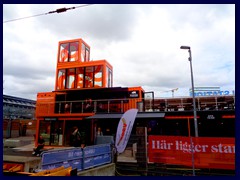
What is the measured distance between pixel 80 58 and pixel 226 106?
14.2 metres

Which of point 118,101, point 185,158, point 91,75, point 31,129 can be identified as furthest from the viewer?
point 31,129

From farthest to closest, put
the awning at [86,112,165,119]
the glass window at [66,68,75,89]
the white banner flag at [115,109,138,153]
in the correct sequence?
1. the glass window at [66,68,75,89]
2. the awning at [86,112,165,119]
3. the white banner flag at [115,109,138,153]

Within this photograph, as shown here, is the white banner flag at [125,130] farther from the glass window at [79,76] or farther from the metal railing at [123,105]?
the glass window at [79,76]

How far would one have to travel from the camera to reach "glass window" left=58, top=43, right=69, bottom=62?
71.1ft

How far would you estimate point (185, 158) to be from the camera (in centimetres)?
881

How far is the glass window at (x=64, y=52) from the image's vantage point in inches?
853

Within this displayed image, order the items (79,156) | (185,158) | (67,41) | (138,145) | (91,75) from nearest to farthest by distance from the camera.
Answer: (79,156) < (185,158) < (138,145) < (91,75) < (67,41)

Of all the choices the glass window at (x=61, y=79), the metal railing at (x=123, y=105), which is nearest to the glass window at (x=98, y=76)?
the metal railing at (x=123, y=105)

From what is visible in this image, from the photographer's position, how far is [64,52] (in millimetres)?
21922

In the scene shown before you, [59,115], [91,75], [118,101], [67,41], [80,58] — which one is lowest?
[59,115]

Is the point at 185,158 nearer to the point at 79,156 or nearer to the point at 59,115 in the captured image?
the point at 79,156

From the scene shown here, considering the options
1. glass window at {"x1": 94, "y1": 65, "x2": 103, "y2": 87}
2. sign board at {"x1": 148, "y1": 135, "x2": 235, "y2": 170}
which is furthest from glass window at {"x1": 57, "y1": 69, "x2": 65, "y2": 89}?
sign board at {"x1": 148, "y1": 135, "x2": 235, "y2": 170}

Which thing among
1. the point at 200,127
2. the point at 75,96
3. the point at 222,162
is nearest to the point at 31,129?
the point at 75,96

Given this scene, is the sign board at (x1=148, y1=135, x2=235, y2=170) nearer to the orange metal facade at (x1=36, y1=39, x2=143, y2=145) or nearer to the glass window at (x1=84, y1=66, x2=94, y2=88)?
the orange metal facade at (x1=36, y1=39, x2=143, y2=145)
